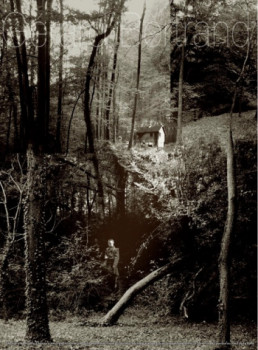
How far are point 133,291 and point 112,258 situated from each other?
65 centimetres

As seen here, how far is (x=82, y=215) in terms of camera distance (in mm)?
6090

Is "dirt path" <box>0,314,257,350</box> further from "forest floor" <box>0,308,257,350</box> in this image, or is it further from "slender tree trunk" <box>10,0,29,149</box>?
"slender tree trunk" <box>10,0,29,149</box>

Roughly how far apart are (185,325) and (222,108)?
3.71m

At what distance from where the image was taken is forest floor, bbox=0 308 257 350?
15.1 ft

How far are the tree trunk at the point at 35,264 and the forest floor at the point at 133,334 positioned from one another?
21 centimetres

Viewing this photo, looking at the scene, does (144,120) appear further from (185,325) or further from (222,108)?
(185,325)

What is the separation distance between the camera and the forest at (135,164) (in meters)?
5.27

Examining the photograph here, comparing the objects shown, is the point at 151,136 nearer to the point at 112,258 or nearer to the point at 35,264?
the point at 112,258

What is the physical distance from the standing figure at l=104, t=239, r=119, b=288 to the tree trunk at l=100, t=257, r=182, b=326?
330mm

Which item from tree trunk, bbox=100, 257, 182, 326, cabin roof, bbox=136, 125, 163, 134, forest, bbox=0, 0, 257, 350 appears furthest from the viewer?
cabin roof, bbox=136, 125, 163, 134

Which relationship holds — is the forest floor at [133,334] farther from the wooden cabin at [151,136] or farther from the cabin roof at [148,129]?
the cabin roof at [148,129]

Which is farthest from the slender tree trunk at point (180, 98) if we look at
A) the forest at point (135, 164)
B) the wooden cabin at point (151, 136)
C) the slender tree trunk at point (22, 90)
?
the slender tree trunk at point (22, 90)

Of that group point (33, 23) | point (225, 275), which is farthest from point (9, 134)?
point (225, 275)

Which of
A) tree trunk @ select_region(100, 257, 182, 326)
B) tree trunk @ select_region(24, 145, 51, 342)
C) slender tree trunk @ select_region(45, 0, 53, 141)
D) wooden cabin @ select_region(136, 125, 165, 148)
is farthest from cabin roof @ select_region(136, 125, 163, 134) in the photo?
tree trunk @ select_region(100, 257, 182, 326)
